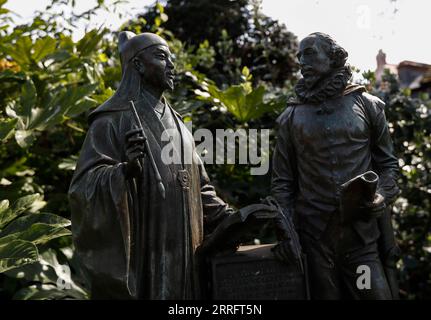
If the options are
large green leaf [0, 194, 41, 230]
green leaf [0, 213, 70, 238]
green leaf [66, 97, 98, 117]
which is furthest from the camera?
green leaf [66, 97, 98, 117]

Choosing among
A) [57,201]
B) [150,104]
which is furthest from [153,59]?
[57,201]

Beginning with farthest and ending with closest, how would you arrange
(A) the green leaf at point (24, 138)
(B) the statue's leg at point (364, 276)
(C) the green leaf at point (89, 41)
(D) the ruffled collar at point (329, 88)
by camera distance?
(C) the green leaf at point (89, 41), (A) the green leaf at point (24, 138), (D) the ruffled collar at point (329, 88), (B) the statue's leg at point (364, 276)

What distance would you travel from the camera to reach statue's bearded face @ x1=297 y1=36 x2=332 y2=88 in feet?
14.5

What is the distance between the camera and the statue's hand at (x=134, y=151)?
368 cm

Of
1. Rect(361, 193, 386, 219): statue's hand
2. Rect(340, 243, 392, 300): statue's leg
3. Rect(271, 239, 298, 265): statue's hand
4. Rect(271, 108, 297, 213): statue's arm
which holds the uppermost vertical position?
Rect(271, 108, 297, 213): statue's arm

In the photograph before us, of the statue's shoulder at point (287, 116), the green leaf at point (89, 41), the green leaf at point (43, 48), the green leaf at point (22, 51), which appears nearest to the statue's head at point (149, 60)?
the statue's shoulder at point (287, 116)

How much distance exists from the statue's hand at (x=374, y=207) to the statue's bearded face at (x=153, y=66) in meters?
1.36

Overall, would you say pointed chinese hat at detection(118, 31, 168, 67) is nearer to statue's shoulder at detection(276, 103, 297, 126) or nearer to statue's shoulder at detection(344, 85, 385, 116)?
statue's shoulder at detection(276, 103, 297, 126)

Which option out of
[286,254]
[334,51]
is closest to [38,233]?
[286,254]

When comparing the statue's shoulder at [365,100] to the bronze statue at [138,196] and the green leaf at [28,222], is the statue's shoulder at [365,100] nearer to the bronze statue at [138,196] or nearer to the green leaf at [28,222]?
the bronze statue at [138,196]

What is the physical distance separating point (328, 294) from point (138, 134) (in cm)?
150

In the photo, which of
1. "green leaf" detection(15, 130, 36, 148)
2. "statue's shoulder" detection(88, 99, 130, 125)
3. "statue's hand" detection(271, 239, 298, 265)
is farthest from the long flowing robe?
"green leaf" detection(15, 130, 36, 148)

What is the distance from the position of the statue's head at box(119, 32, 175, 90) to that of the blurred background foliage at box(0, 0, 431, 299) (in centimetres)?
120

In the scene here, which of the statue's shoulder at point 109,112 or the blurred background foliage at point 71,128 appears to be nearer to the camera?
the statue's shoulder at point 109,112
